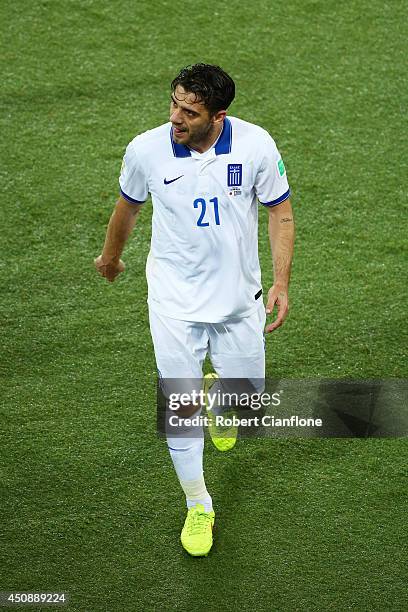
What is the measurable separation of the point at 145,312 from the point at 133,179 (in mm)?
1657

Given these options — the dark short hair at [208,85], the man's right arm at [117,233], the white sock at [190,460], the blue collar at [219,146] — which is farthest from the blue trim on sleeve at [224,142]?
the white sock at [190,460]

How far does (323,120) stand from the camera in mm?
7434

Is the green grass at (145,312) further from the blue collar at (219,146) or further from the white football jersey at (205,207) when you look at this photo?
the blue collar at (219,146)

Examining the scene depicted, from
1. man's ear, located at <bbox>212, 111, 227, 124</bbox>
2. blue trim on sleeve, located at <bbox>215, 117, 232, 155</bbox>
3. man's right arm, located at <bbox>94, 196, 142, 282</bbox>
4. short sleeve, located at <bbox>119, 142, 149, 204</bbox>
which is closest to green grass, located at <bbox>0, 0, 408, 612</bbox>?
man's right arm, located at <bbox>94, 196, 142, 282</bbox>

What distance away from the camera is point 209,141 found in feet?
15.0

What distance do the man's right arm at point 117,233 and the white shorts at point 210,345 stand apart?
0.96 ft

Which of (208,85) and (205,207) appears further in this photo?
(205,207)

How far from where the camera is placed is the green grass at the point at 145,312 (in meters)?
4.95

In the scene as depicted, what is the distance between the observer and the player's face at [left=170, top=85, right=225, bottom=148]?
175 inches

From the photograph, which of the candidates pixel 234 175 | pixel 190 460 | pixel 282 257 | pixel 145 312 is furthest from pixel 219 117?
pixel 145 312

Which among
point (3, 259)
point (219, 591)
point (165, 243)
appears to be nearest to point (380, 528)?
point (219, 591)

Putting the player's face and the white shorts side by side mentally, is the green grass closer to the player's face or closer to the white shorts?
the white shorts

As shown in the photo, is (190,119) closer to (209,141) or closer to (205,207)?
(209,141)

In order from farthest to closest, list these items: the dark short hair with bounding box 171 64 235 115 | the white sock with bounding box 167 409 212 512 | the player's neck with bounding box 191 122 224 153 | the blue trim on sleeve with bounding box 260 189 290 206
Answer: the white sock with bounding box 167 409 212 512
the blue trim on sleeve with bounding box 260 189 290 206
the player's neck with bounding box 191 122 224 153
the dark short hair with bounding box 171 64 235 115
